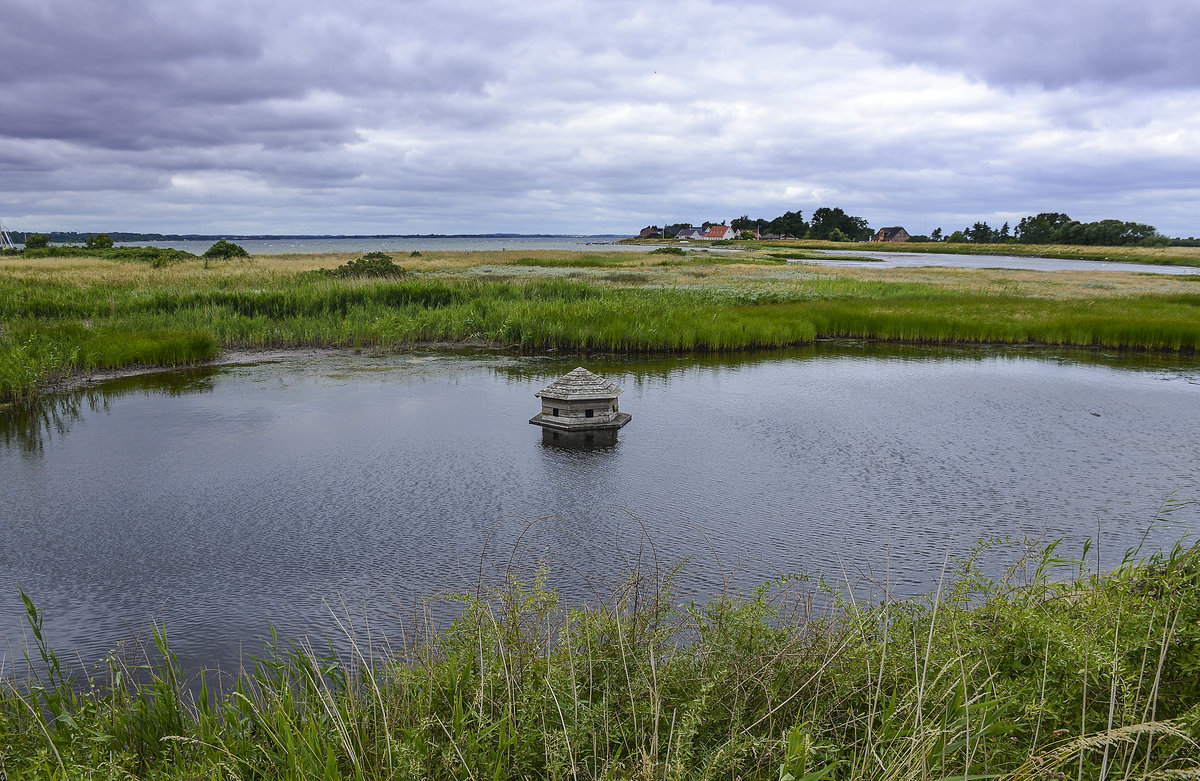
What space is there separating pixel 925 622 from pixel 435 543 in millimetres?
5409

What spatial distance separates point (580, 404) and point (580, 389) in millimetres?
276

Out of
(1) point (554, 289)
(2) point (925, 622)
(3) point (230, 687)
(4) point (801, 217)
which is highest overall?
(4) point (801, 217)

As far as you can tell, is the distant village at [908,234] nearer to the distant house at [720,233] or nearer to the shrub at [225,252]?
the distant house at [720,233]

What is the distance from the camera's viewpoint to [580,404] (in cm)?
1254

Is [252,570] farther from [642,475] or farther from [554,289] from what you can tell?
[554,289]

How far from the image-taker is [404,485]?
10.1 metres

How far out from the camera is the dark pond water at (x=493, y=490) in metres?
6.98

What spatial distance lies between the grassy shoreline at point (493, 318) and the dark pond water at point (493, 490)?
125 inches

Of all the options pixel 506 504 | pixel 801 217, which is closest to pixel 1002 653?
pixel 506 504

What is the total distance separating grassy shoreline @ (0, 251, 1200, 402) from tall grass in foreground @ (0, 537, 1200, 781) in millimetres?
15407

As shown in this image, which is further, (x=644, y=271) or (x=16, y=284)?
(x=644, y=271)

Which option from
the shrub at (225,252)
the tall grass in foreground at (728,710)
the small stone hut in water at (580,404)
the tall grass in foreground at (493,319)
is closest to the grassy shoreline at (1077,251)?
the tall grass in foreground at (493,319)

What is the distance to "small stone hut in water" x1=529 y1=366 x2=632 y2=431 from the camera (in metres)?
12.4

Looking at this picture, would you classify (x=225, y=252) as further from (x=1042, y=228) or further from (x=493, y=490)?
(x=1042, y=228)
